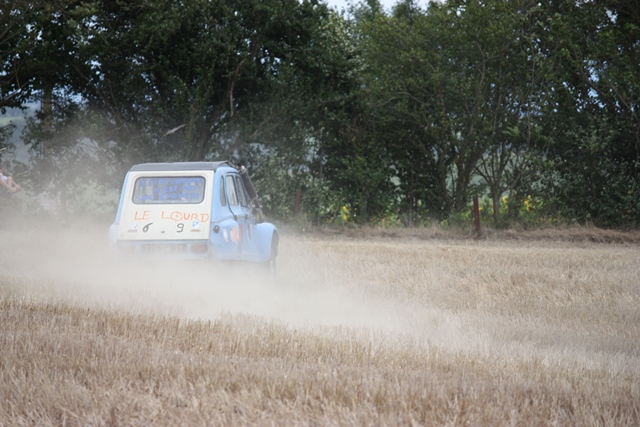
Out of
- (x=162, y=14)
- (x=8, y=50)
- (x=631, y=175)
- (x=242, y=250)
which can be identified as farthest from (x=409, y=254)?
(x=8, y=50)

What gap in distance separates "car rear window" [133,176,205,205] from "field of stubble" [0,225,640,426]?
1173 millimetres

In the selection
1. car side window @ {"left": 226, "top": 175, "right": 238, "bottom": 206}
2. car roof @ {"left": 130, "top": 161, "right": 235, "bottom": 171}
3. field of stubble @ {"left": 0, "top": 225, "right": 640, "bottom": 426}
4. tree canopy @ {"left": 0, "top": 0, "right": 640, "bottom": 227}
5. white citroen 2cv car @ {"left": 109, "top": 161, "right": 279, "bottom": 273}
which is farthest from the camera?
tree canopy @ {"left": 0, "top": 0, "right": 640, "bottom": 227}

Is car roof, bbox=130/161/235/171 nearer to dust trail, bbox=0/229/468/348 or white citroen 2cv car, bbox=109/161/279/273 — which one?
white citroen 2cv car, bbox=109/161/279/273

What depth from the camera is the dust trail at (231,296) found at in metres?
9.98

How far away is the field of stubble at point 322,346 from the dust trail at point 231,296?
4 centimetres

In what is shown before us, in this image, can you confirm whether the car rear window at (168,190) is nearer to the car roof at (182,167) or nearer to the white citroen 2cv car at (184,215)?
the white citroen 2cv car at (184,215)

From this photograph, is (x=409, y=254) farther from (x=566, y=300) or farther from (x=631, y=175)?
(x=631, y=175)

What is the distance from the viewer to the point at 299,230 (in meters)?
27.3

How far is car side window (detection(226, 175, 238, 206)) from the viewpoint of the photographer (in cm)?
1321

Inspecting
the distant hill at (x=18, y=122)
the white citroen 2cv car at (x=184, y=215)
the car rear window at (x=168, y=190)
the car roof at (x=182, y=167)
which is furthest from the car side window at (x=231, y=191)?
the distant hill at (x=18, y=122)

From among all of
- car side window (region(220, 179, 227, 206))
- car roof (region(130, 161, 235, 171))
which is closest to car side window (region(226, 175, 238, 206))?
car side window (region(220, 179, 227, 206))

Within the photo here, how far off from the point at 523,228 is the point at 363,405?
69.4 feet

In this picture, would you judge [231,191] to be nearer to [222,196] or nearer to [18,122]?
[222,196]

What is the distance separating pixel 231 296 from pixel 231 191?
2.00m
